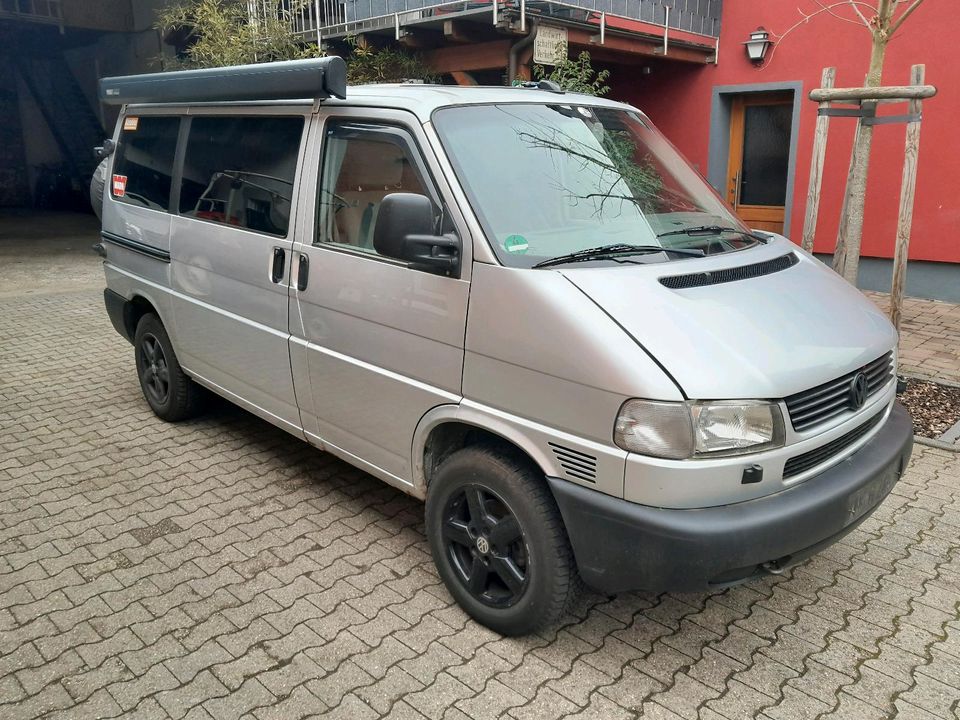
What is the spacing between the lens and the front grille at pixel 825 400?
8.95 feet

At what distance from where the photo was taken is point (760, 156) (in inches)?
403

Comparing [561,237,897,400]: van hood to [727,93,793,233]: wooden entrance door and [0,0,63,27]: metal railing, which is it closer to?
[727,93,793,233]: wooden entrance door

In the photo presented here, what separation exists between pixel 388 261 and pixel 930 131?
300 inches

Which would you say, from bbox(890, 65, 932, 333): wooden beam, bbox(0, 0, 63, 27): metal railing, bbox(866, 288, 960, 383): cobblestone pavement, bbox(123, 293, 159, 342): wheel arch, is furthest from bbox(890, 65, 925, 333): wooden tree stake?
bbox(0, 0, 63, 27): metal railing

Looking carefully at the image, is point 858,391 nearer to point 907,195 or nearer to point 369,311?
point 369,311

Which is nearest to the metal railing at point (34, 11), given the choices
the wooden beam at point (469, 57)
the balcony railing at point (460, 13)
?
the balcony railing at point (460, 13)

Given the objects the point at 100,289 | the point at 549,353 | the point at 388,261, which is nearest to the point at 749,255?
→ the point at 549,353

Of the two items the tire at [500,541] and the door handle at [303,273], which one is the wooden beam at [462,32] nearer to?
the door handle at [303,273]

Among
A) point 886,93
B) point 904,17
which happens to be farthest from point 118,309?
point 904,17

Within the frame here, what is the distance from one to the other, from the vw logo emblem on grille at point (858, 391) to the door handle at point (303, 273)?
2.40 meters

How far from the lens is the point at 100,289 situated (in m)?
10.7

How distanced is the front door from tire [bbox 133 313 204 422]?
66.7 inches

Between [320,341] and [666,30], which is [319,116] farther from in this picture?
[666,30]

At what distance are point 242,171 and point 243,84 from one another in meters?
0.45
